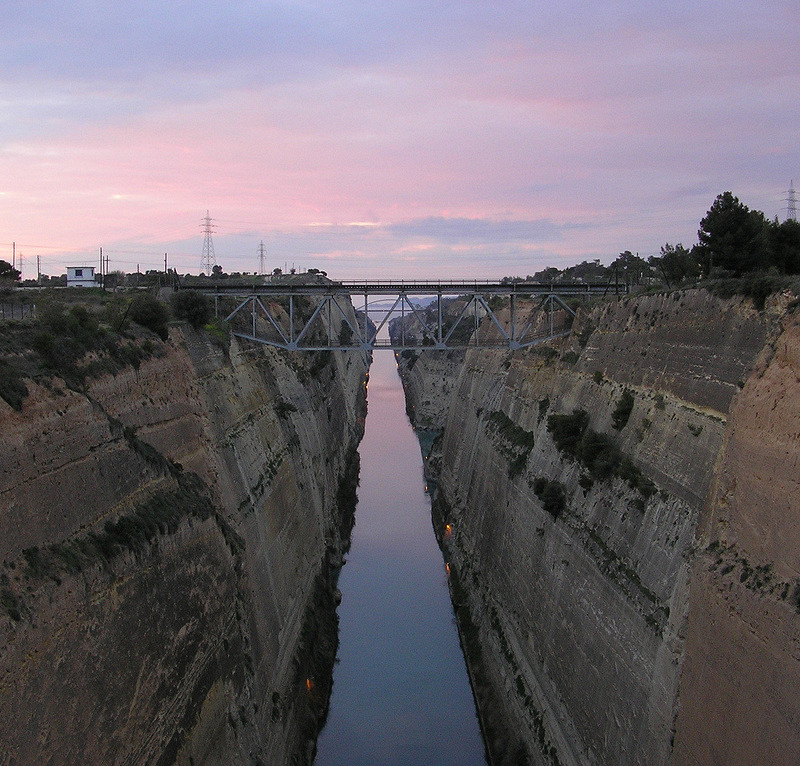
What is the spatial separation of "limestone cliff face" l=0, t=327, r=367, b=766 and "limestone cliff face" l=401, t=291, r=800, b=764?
628cm

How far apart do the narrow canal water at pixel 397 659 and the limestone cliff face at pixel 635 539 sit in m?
1.07

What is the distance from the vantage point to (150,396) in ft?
58.5

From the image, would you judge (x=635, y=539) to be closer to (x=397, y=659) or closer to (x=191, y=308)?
(x=397, y=659)

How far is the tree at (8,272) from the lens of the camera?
3369 cm

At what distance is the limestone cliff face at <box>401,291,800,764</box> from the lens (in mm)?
12430

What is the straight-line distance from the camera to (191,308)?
23.4m

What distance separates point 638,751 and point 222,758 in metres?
7.79

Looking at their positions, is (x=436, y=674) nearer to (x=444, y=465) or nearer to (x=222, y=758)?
(x=222, y=758)

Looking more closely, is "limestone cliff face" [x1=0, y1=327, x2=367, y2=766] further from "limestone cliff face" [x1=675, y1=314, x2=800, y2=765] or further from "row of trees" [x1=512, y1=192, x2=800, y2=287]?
"row of trees" [x1=512, y1=192, x2=800, y2=287]

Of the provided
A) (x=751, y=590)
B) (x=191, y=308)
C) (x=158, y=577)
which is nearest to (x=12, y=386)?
(x=158, y=577)

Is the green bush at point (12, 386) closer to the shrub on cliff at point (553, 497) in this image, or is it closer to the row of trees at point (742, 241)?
the shrub on cliff at point (553, 497)

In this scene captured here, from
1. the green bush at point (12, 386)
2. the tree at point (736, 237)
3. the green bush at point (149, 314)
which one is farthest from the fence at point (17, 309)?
the tree at point (736, 237)

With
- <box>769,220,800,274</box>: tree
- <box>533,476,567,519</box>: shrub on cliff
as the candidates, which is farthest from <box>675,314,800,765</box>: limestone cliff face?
<box>769,220,800,274</box>: tree

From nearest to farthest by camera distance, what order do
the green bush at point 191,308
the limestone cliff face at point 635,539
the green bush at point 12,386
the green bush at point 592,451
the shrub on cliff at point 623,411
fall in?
1. the green bush at point 12,386
2. the limestone cliff face at point 635,539
3. the green bush at point 592,451
4. the shrub on cliff at point 623,411
5. the green bush at point 191,308
